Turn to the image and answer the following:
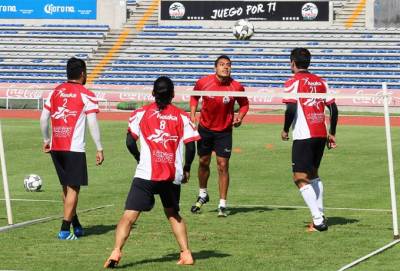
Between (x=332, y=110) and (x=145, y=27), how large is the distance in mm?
45690

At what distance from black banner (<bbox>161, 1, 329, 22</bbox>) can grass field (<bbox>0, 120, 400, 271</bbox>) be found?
31097mm

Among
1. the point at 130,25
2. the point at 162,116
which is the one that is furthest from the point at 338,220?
the point at 130,25

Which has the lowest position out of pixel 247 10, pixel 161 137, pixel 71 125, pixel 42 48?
pixel 161 137

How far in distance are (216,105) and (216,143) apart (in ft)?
1.84

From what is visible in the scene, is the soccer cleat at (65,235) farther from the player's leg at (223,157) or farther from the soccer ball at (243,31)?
the soccer ball at (243,31)

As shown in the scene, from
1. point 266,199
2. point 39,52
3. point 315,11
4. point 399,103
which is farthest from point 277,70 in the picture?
point 266,199

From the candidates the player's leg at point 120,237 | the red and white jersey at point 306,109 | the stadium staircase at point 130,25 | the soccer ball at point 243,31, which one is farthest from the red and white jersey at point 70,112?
the stadium staircase at point 130,25

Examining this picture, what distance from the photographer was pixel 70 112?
489 inches

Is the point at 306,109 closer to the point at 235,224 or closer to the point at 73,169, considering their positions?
the point at 235,224

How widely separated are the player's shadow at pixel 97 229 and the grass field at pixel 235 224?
0.08 ft

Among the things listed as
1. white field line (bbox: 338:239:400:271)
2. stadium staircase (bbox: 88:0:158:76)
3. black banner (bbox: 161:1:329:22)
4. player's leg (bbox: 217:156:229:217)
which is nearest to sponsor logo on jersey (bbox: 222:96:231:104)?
player's leg (bbox: 217:156:229:217)

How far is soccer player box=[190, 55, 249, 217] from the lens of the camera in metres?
14.9

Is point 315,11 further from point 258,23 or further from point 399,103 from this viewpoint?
point 399,103

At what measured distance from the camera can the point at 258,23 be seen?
56.9m
